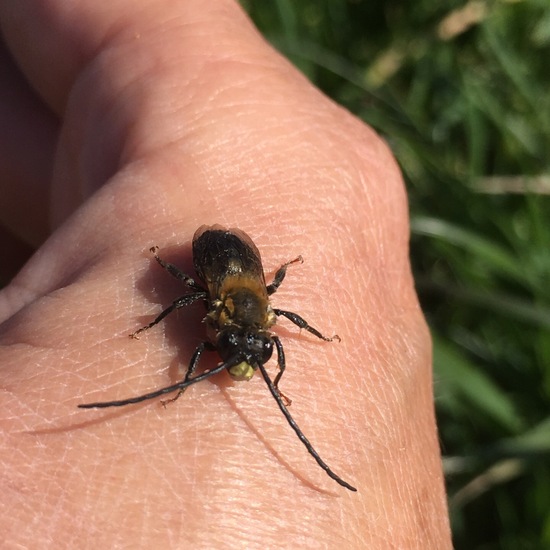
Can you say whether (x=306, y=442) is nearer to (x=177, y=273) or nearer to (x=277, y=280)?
(x=277, y=280)

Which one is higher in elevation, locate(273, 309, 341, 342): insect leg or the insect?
the insect

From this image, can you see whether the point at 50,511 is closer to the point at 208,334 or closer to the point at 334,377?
the point at 208,334

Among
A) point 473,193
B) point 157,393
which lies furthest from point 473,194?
point 157,393

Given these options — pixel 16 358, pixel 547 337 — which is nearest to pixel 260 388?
pixel 16 358

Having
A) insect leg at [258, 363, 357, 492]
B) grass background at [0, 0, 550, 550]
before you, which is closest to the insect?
insect leg at [258, 363, 357, 492]

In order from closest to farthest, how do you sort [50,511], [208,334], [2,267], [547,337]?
[50,511] < [208,334] < [547,337] < [2,267]

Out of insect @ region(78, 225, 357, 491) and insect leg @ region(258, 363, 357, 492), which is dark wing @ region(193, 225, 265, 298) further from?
insect leg @ region(258, 363, 357, 492)
